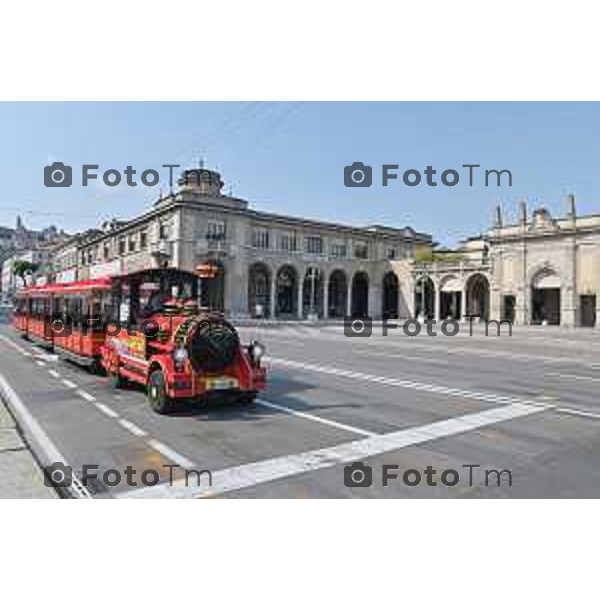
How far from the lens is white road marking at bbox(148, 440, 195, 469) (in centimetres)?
686

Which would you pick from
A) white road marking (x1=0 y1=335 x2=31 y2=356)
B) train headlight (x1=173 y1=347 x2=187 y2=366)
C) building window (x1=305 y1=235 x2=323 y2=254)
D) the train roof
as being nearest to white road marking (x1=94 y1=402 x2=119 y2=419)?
train headlight (x1=173 y1=347 x2=187 y2=366)

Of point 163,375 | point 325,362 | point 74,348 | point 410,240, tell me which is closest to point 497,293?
point 410,240

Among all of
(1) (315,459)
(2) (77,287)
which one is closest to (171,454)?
(1) (315,459)

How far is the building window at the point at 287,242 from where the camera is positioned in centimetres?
7469

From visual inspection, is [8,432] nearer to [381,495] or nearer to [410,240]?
[381,495]

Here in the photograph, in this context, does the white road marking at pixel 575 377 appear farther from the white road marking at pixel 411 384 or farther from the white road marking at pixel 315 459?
the white road marking at pixel 315 459

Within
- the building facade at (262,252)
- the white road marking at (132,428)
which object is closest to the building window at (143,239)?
the building facade at (262,252)

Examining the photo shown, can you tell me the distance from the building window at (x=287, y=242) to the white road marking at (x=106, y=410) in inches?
2533

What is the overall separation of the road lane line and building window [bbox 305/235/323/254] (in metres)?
66.8

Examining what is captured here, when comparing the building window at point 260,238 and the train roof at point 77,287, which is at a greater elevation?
the building window at point 260,238

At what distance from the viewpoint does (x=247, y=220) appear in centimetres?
7006

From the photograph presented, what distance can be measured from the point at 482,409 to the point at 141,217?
6812 centimetres

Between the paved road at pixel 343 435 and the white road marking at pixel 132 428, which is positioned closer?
the paved road at pixel 343 435

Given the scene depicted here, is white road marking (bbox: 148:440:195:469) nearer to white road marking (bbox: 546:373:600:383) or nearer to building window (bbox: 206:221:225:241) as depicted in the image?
white road marking (bbox: 546:373:600:383)
